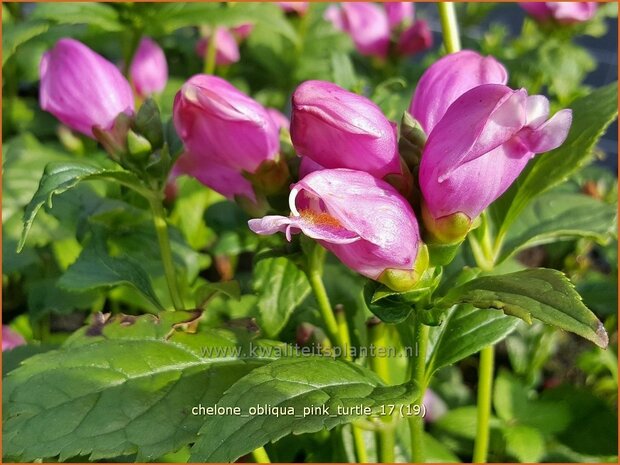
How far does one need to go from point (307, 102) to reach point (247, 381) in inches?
8.1

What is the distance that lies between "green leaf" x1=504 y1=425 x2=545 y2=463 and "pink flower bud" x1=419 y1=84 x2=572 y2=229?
22.9 inches

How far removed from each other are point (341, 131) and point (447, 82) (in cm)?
13

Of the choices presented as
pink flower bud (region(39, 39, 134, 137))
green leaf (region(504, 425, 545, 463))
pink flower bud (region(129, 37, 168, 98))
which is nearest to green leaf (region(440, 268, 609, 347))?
pink flower bud (region(39, 39, 134, 137))

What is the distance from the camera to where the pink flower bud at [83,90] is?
2.51ft

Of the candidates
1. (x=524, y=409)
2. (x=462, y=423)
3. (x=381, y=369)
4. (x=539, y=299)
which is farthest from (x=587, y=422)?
(x=539, y=299)

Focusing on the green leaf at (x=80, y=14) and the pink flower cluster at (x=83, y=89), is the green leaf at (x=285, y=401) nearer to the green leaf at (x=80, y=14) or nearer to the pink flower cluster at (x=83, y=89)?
the pink flower cluster at (x=83, y=89)

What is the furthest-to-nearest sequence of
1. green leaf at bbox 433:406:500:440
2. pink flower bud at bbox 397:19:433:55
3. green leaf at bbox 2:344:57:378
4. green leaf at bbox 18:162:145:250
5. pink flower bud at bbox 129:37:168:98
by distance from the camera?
pink flower bud at bbox 397:19:433:55 → pink flower bud at bbox 129:37:168:98 → green leaf at bbox 433:406:500:440 → green leaf at bbox 2:344:57:378 → green leaf at bbox 18:162:145:250

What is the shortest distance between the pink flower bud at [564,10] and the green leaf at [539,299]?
3.27 feet

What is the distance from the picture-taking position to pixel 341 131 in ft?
Result: 1.83

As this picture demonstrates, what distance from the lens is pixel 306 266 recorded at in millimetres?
687

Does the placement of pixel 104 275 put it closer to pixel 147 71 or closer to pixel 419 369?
pixel 419 369

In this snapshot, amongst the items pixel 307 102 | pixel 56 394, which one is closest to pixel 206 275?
pixel 56 394

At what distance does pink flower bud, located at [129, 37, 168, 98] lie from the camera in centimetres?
125

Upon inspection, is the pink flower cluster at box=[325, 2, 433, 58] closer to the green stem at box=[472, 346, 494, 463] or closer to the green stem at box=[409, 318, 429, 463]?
the green stem at box=[472, 346, 494, 463]
